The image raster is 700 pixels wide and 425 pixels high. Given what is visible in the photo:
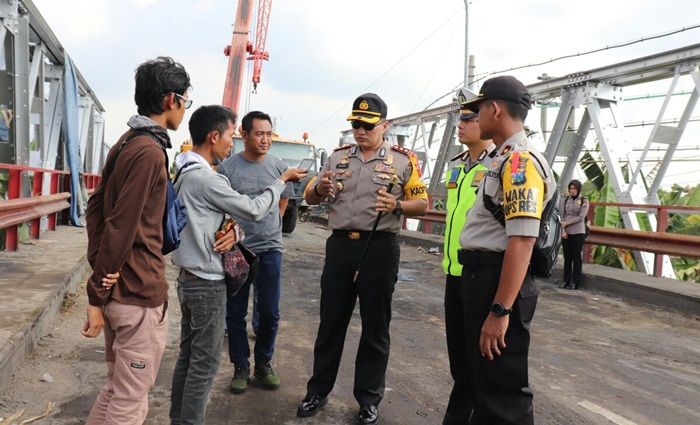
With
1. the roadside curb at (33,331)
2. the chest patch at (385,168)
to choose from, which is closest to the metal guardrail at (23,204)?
the roadside curb at (33,331)

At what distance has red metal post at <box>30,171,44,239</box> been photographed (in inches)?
322

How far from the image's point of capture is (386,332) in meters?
3.61

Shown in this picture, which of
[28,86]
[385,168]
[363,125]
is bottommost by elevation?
[385,168]

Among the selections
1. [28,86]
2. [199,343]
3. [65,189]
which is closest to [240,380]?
[199,343]

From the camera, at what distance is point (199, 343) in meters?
2.80

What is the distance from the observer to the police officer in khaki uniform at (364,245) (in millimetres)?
3545

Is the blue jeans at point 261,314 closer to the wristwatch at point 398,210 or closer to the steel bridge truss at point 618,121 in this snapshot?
the wristwatch at point 398,210

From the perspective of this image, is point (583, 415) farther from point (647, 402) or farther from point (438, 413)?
point (438, 413)

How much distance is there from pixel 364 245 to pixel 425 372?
54.4 inches

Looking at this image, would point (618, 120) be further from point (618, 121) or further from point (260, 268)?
point (260, 268)

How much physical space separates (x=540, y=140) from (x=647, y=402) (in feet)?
27.2

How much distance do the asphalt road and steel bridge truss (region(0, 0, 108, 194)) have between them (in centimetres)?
229

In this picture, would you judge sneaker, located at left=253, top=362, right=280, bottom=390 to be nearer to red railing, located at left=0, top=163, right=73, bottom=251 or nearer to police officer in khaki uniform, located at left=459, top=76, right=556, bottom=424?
police officer in khaki uniform, located at left=459, top=76, right=556, bottom=424

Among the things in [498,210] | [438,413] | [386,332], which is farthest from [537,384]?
[498,210]
